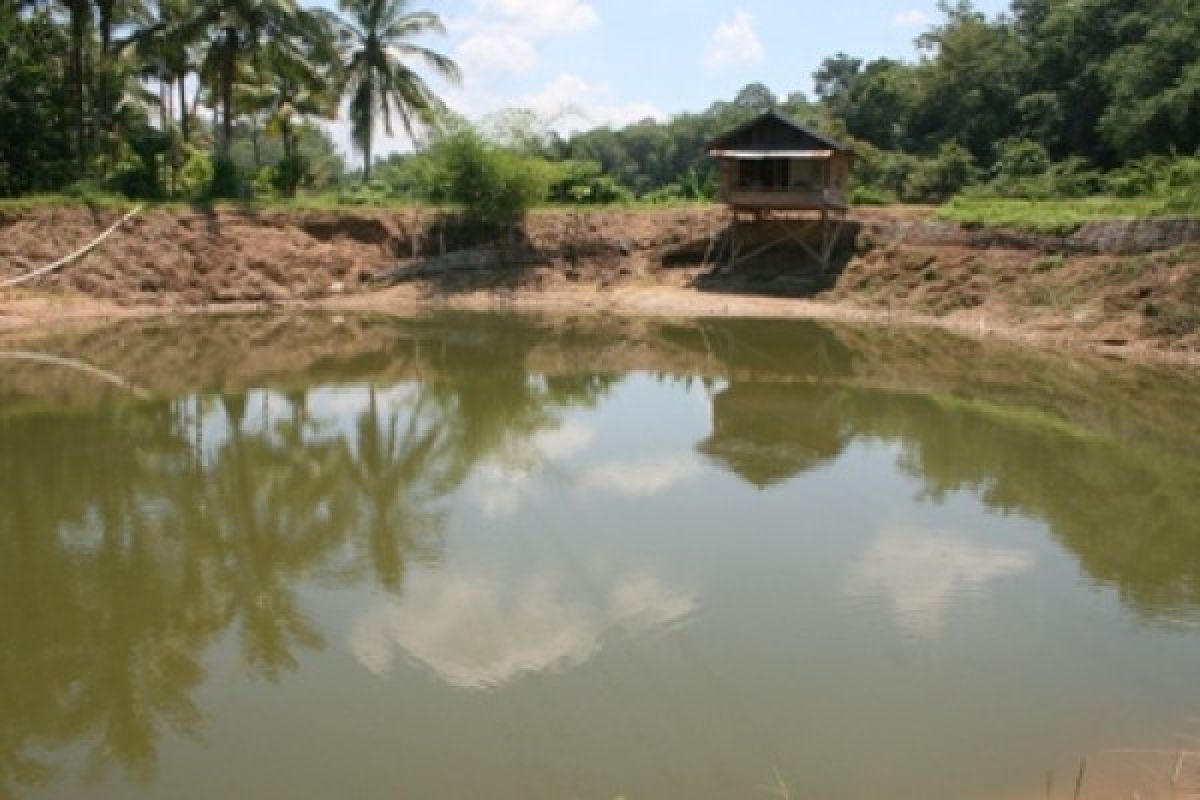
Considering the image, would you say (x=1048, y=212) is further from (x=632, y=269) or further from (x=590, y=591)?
(x=590, y=591)

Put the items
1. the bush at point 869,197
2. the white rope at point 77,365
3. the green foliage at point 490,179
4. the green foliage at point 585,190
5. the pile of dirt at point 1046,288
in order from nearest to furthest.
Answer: the white rope at point 77,365, the pile of dirt at point 1046,288, the green foliage at point 490,179, the bush at point 869,197, the green foliage at point 585,190

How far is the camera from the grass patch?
77.6ft

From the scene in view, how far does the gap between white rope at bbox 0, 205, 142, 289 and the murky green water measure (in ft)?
30.5

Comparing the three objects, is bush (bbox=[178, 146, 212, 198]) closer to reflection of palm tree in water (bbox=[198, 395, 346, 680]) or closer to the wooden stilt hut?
the wooden stilt hut

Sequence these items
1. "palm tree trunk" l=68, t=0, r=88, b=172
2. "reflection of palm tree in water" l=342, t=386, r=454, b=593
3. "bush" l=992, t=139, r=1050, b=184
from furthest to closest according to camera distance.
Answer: "bush" l=992, t=139, r=1050, b=184 → "palm tree trunk" l=68, t=0, r=88, b=172 → "reflection of palm tree in water" l=342, t=386, r=454, b=593

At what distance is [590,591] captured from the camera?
28.0 feet

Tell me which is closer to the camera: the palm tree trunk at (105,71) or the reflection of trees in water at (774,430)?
the reflection of trees in water at (774,430)

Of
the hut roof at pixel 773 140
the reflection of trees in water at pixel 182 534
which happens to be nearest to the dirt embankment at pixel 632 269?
the hut roof at pixel 773 140

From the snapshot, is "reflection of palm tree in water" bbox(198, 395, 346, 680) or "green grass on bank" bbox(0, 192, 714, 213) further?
"green grass on bank" bbox(0, 192, 714, 213)

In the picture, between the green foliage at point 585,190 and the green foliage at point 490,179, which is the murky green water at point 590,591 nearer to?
the green foliage at point 490,179

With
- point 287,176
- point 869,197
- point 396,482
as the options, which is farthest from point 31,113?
point 869,197

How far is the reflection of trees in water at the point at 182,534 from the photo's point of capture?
22.0 feet

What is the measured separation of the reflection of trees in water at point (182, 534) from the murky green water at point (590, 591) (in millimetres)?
42

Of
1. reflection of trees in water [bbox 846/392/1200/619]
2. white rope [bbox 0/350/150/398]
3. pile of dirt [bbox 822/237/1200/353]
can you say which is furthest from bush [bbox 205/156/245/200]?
reflection of trees in water [bbox 846/392/1200/619]
